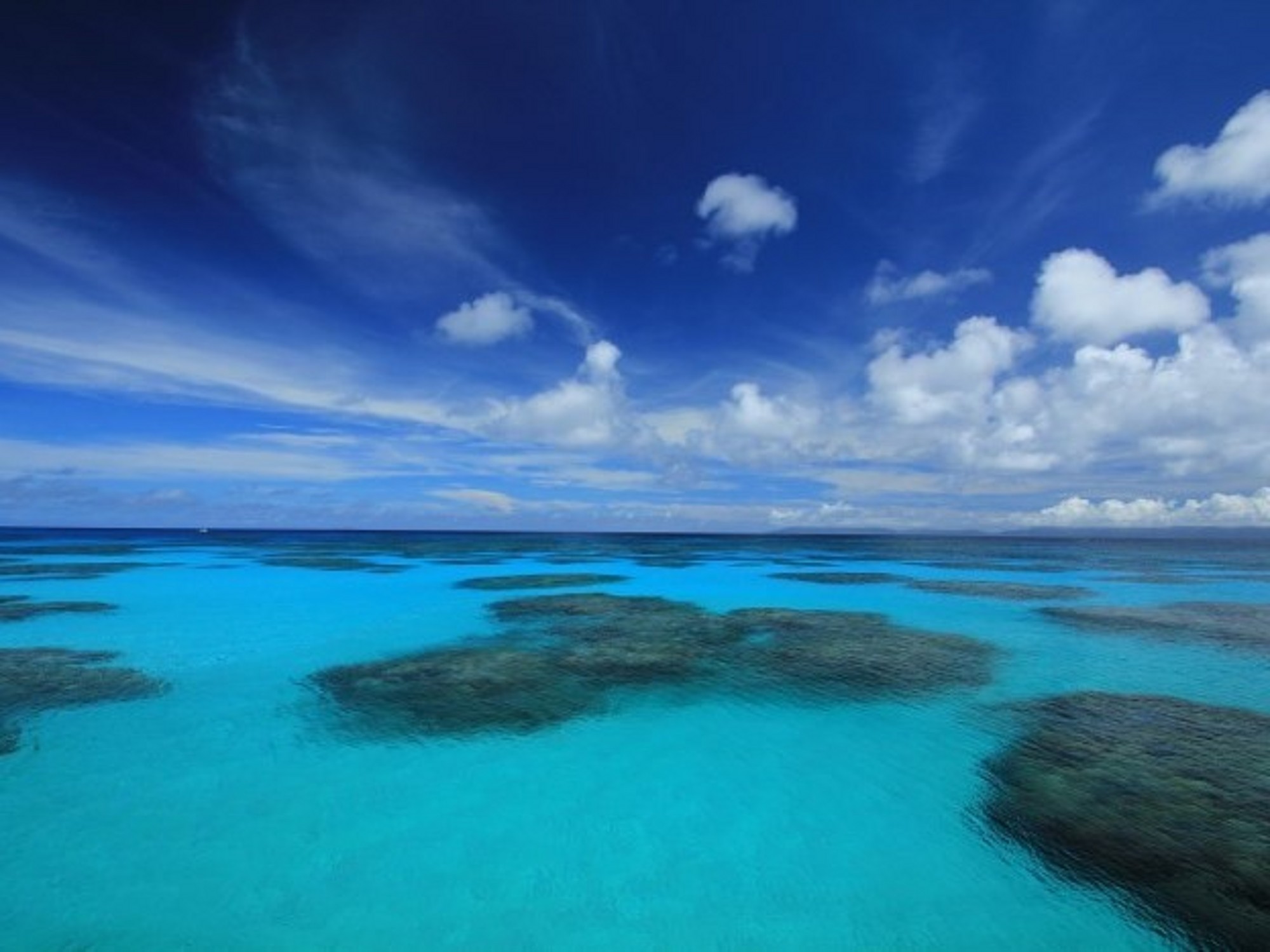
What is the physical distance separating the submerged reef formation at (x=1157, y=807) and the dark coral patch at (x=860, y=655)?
12.3 ft

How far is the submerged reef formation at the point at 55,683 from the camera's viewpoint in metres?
15.6

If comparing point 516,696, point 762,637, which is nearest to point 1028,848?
point 516,696

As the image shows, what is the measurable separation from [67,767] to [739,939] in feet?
43.7

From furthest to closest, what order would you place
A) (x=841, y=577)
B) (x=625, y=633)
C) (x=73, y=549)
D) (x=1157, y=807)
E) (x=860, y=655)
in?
(x=73, y=549) < (x=841, y=577) < (x=625, y=633) < (x=860, y=655) < (x=1157, y=807)

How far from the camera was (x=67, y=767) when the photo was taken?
12.5 metres

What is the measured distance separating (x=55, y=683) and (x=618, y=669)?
16.2m

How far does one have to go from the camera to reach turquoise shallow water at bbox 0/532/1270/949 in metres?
8.28

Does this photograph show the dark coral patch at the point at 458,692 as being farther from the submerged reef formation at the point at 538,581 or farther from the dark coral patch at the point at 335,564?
the dark coral patch at the point at 335,564

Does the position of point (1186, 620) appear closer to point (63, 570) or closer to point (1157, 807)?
point (1157, 807)

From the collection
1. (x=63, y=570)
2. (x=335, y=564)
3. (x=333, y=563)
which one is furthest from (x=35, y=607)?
(x=333, y=563)

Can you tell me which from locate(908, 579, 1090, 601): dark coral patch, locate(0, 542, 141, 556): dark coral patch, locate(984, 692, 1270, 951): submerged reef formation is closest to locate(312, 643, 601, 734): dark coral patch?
locate(984, 692, 1270, 951): submerged reef formation

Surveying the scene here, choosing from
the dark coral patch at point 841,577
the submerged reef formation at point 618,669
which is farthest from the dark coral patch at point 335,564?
the dark coral patch at point 841,577

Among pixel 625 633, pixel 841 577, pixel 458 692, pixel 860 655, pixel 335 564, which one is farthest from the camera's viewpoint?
pixel 335 564

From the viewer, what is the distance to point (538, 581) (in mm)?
48438
